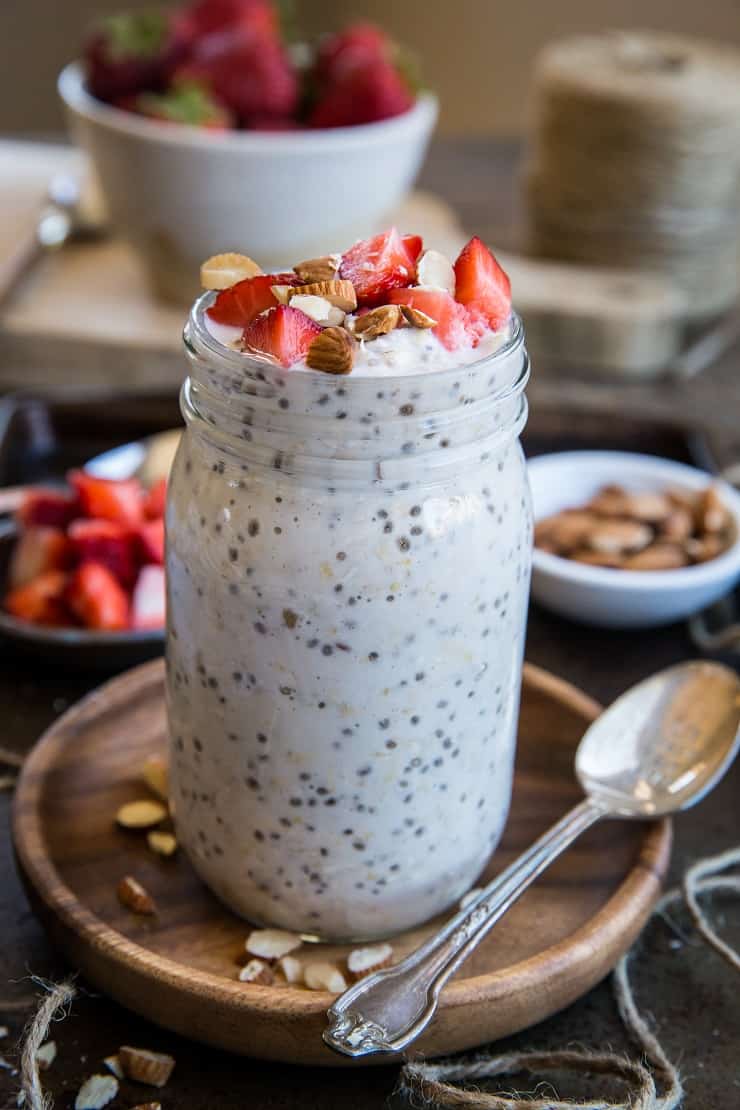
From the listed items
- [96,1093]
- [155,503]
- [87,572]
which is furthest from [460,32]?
[96,1093]

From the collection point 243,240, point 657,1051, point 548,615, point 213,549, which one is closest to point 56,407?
point 243,240

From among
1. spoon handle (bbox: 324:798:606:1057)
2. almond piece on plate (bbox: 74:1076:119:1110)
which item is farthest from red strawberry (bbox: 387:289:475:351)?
almond piece on plate (bbox: 74:1076:119:1110)

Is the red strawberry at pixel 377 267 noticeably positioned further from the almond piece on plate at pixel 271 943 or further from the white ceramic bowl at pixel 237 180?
the white ceramic bowl at pixel 237 180

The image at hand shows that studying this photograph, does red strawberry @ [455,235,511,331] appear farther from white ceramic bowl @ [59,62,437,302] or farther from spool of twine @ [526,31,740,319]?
spool of twine @ [526,31,740,319]

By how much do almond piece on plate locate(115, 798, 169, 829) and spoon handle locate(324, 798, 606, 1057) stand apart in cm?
19

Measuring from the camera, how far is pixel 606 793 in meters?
0.75

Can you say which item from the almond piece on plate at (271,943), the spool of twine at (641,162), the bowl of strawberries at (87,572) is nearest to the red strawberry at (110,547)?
the bowl of strawberries at (87,572)

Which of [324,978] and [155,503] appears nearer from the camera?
[324,978]

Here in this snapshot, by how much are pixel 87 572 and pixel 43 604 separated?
0.04 metres

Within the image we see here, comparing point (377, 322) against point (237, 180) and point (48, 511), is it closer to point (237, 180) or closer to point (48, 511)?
point (48, 511)

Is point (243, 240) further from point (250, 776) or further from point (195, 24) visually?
point (250, 776)

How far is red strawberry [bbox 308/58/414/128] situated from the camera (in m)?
1.40

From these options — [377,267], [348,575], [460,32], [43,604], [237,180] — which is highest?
[377,267]

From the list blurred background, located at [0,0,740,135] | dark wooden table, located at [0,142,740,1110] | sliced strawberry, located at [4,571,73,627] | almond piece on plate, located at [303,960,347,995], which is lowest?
blurred background, located at [0,0,740,135]
